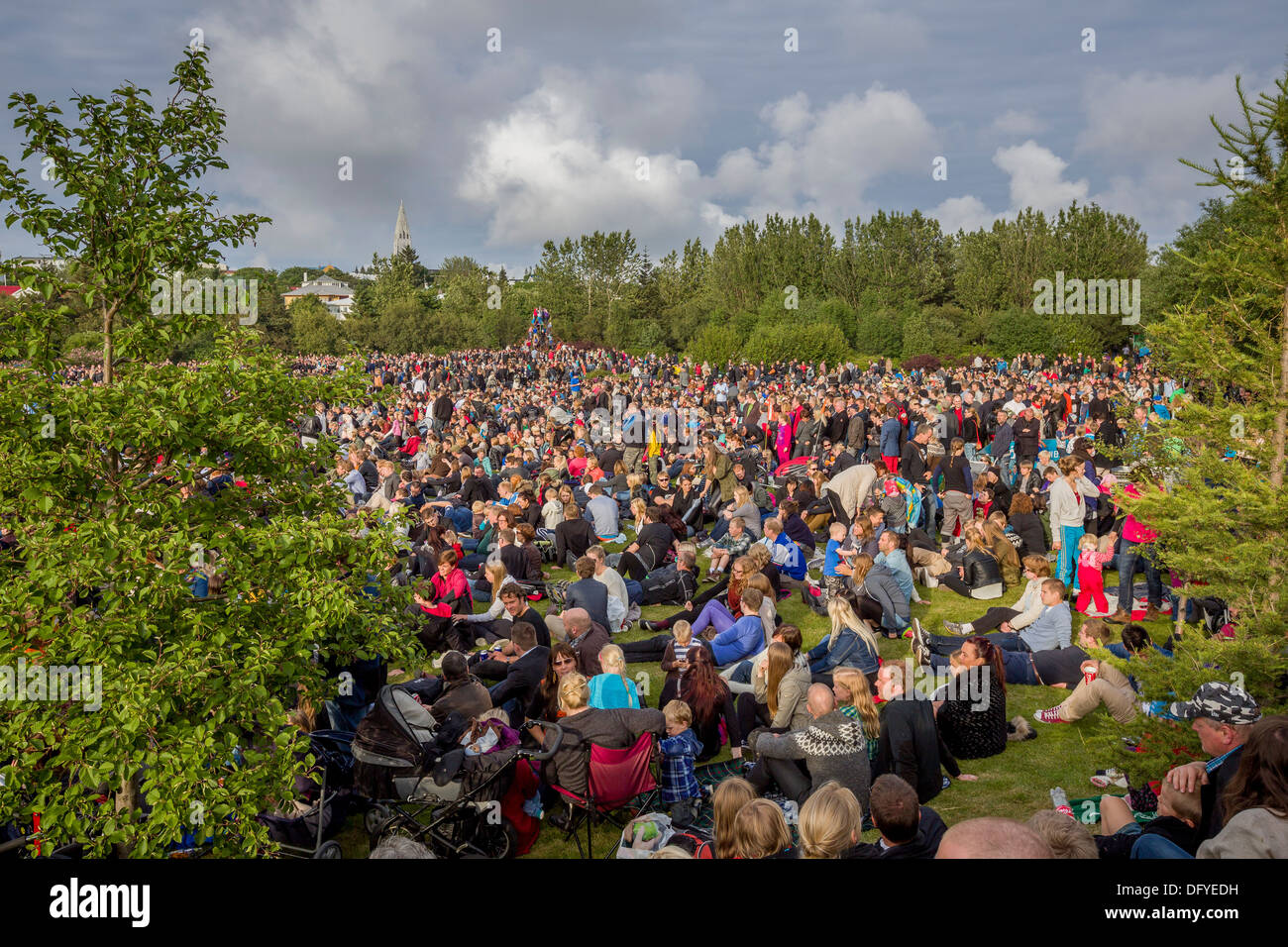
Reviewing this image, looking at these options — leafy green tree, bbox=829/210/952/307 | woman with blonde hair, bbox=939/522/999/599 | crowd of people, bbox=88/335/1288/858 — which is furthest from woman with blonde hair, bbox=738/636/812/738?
leafy green tree, bbox=829/210/952/307

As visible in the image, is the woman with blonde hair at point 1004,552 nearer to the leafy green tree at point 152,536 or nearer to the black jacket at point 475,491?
the black jacket at point 475,491

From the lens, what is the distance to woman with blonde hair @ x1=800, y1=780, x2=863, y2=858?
397 centimetres

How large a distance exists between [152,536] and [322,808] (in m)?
2.95

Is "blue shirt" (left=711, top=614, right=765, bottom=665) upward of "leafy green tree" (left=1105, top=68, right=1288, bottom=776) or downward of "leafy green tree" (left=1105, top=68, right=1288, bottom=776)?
downward

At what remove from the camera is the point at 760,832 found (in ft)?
13.0

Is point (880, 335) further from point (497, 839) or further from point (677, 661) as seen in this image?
point (497, 839)

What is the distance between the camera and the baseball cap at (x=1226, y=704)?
157 inches

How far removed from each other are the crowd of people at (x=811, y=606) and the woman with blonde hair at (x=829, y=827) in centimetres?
1

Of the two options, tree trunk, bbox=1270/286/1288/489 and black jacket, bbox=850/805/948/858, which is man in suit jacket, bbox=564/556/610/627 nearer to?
black jacket, bbox=850/805/948/858

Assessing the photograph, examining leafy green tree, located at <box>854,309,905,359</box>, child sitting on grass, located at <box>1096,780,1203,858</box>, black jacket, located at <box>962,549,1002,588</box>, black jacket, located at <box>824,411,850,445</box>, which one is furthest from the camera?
leafy green tree, located at <box>854,309,905,359</box>

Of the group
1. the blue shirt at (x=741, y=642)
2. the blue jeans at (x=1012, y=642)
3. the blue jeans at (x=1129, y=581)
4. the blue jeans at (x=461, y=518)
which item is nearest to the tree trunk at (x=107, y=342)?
the blue shirt at (x=741, y=642)

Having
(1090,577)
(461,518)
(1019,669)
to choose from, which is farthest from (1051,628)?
(461,518)

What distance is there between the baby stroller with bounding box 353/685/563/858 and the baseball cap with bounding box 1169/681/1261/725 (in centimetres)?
383
